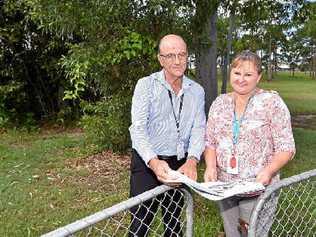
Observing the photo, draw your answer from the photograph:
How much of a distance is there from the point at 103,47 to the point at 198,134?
3.41 meters

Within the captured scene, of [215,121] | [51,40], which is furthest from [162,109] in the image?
[51,40]

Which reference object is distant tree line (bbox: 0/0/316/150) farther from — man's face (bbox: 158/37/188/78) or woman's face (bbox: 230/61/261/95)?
woman's face (bbox: 230/61/261/95)

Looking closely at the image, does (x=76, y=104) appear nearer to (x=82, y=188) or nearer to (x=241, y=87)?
(x=82, y=188)

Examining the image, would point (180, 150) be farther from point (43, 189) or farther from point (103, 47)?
point (43, 189)

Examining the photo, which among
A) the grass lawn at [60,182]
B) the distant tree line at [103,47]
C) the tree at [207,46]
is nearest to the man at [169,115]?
the grass lawn at [60,182]

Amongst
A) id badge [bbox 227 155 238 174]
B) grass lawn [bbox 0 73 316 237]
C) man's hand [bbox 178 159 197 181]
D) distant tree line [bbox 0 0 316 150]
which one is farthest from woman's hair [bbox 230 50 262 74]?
distant tree line [bbox 0 0 316 150]

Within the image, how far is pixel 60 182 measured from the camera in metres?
6.46

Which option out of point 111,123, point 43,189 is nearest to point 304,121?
point 111,123

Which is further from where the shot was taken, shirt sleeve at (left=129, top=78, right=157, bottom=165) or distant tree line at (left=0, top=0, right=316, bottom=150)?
distant tree line at (left=0, top=0, right=316, bottom=150)

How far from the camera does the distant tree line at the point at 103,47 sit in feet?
19.4

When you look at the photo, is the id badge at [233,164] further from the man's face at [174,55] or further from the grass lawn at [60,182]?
the grass lawn at [60,182]

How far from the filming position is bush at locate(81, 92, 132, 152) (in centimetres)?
702

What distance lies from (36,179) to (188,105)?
13.8 ft

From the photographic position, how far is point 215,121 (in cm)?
274
